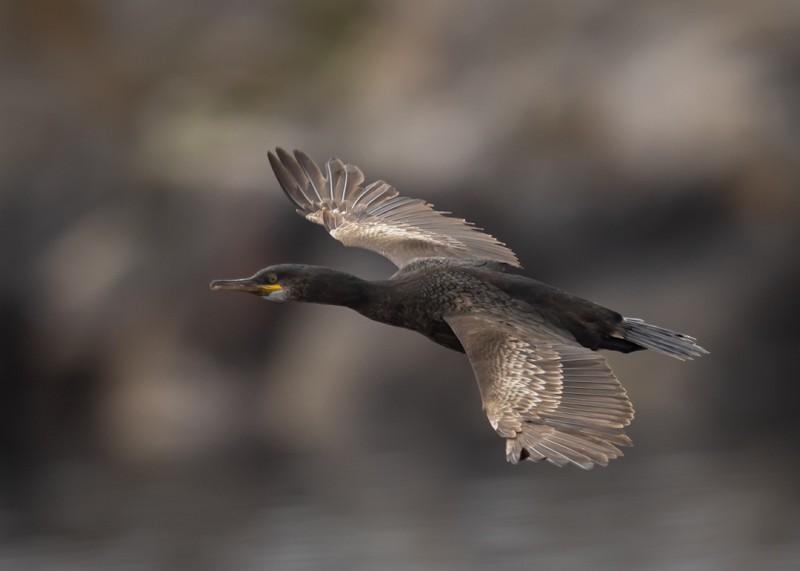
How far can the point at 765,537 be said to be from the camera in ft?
50.4

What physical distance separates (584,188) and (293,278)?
9.98 metres

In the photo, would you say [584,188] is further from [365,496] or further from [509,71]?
[365,496]

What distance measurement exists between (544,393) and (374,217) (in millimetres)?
2453

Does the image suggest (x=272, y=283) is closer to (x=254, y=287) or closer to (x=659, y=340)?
(x=254, y=287)

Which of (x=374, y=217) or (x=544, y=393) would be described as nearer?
(x=544, y=393)

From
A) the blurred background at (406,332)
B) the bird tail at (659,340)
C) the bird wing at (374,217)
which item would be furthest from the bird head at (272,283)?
the blurred background at (406,332)

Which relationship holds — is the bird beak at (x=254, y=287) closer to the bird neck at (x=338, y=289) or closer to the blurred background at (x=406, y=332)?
the bird neck at (x=338, y=289)

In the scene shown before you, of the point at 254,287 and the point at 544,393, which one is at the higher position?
the point at 254,287

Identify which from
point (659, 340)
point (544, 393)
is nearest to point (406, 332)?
point (659, 340)

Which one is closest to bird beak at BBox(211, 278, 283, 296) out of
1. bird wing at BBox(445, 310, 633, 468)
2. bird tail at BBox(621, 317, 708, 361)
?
bird wing at BBox(445, 310, 633, 468)

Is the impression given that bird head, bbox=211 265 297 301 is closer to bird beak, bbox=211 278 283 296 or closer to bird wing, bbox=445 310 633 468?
bird beak, bbox=211 278 283 296

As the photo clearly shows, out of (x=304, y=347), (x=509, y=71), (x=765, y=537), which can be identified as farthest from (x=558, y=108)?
(x=765, y=537)

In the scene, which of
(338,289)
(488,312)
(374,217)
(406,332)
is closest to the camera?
(488,312)

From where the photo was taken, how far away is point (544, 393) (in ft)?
22.7
